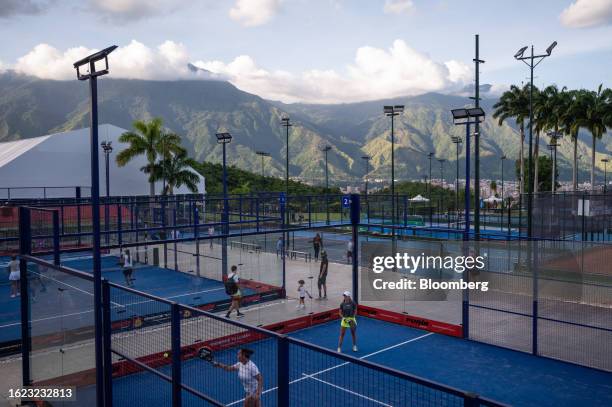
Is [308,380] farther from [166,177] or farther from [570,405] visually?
[166,177]

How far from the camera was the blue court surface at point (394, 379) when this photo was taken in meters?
11.0

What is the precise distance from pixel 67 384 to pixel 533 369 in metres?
11.9

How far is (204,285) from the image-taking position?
24.1 meters

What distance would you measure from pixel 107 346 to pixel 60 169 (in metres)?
44.6

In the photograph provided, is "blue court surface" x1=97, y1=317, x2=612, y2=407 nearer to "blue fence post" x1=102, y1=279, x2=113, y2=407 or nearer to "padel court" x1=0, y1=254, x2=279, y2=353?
"blue fence post" x1=102, y1=279, x2=113, y2=407

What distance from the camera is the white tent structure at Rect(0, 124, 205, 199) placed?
153 ft

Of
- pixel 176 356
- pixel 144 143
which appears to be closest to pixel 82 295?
pixel 176 356

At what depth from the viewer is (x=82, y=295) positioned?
1180 centimetres

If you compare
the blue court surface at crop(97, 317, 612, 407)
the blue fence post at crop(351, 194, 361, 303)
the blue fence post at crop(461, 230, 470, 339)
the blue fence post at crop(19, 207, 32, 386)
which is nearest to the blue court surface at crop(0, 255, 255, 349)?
the blue fence post at crop(19, 207, 32, 386)

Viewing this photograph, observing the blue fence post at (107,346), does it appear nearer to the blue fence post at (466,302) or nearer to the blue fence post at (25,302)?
the blue fence post at (25,302)

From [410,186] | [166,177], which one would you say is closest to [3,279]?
[166,177]

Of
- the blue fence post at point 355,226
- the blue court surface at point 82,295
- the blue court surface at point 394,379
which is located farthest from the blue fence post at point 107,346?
the blue fence post at point 355,226

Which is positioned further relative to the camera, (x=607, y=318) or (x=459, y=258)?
A: (x=459, y=258)

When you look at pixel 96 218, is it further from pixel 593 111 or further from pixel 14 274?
pixel 593 111
